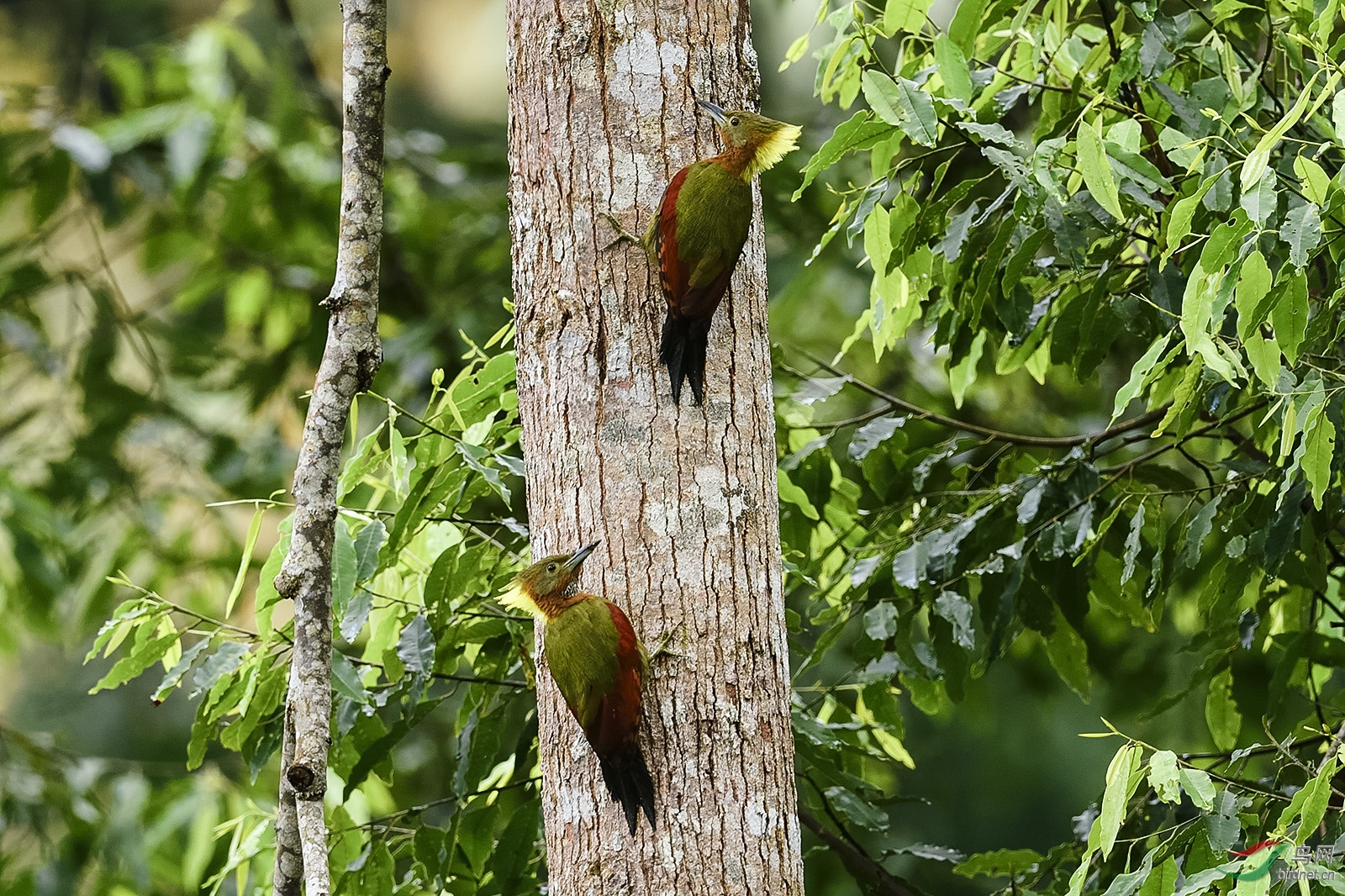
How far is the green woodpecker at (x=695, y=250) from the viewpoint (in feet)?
5.81

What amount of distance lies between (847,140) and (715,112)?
189 mm

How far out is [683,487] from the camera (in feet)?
5.82

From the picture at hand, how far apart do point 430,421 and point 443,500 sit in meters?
0.18

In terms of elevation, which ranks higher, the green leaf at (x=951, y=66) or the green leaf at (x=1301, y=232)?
the green leaf at (x=951, y=66)

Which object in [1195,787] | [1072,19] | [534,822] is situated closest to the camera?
[1195,787]

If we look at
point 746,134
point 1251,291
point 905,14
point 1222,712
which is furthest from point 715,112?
point 1222,712

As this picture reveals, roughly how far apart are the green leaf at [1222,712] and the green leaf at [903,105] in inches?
50.5

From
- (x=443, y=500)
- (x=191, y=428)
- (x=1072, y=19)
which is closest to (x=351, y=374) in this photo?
(x=443, y=500)

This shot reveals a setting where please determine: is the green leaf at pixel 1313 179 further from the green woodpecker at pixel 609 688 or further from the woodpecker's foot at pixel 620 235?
the green woodpecker at pixel 609 688

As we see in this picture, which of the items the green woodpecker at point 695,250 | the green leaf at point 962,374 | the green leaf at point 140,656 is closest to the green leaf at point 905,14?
the green woodpecker at point 695,250

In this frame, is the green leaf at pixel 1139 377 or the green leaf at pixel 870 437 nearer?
the green leaf at pixel 1139 377

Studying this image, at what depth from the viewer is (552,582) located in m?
1.78

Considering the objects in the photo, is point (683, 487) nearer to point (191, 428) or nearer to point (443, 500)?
point (443, 500)

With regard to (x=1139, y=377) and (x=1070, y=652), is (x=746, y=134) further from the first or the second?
(x=1070, y=652)
